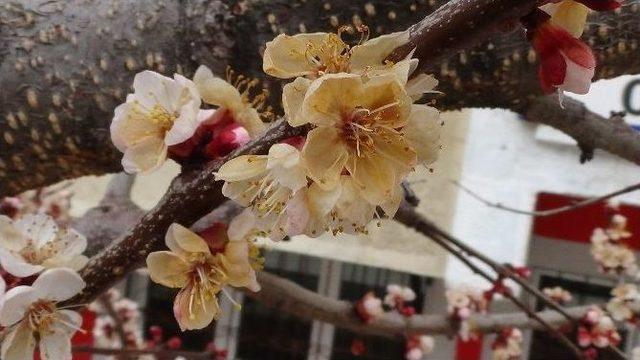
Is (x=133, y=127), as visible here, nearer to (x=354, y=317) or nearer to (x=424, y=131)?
(x=424, y=131)

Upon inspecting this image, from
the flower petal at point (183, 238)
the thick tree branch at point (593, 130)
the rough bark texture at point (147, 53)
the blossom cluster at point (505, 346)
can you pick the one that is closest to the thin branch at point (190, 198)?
the flower petal at point (183, 238)

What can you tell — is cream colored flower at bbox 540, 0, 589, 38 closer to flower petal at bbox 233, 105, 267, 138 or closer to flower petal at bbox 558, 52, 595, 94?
flower petal at bbox 558, 52, 595, 94

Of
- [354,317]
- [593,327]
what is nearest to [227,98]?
[354,317]

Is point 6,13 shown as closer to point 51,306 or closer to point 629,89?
point 51,306

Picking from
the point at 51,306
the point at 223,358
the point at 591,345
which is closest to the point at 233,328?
the point at 223,358

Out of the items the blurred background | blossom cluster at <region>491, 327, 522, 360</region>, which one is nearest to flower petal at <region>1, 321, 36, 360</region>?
blossom cluster at <region>491, 327, 522, 360</region>

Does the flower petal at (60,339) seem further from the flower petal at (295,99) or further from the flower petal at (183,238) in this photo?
the flower petal at (295,99)
